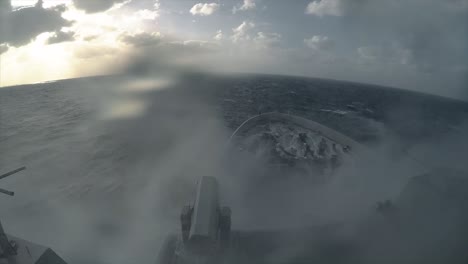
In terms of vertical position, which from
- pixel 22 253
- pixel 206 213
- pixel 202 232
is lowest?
pixel 22 253

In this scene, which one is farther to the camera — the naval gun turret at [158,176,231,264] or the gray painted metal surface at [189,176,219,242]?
the naval gun turret at [158,176,231,264]

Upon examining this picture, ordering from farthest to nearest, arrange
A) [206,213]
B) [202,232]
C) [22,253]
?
1. [206,213]
2. [202,232]
3. [22,253]

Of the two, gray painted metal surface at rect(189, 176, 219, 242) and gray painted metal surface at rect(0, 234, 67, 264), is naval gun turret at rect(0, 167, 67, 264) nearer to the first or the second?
gray painted metal surface at rect(0, 234, 67, 264)

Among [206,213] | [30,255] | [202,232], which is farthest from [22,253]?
[206,213]

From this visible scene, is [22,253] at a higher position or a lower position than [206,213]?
lower

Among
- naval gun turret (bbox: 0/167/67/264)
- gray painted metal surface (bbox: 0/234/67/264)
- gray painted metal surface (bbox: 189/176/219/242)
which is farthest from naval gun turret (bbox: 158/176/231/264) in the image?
naval gun turret (bbox: 0/167/67/264)

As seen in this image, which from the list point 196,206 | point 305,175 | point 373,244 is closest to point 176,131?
point 305,175

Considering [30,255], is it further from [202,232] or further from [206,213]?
[206,213]

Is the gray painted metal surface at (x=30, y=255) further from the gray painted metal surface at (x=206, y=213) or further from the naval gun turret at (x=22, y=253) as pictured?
the gray painted metal surface at (x=206, y=213)

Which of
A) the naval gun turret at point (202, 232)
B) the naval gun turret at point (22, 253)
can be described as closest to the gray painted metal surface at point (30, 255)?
the naval gun turret at point (22, 253)
